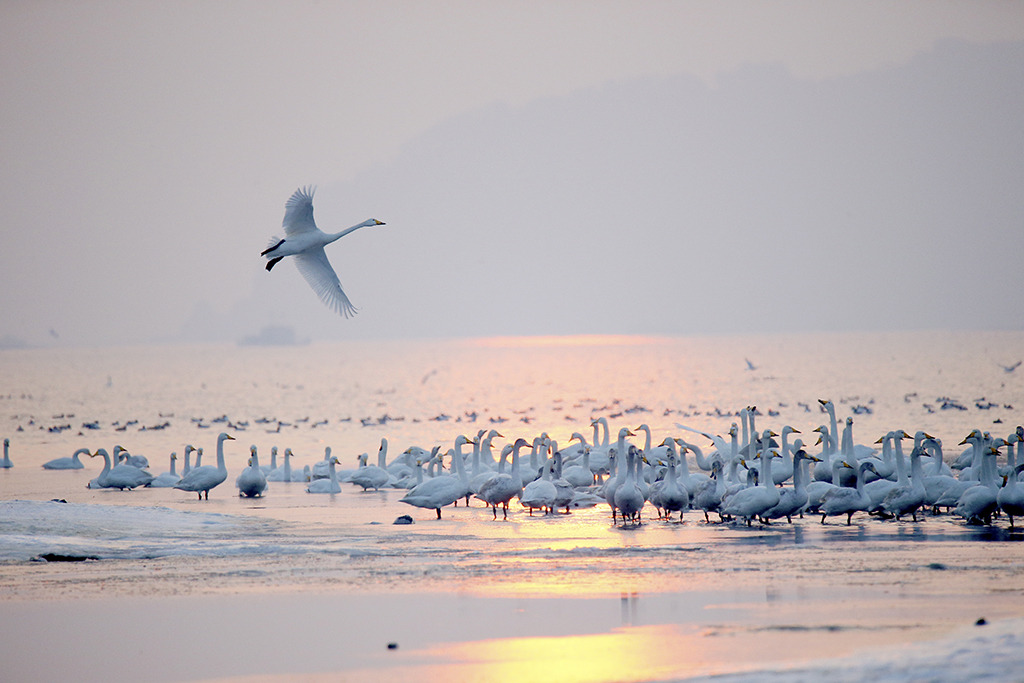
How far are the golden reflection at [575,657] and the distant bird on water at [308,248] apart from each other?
9995 millimetres

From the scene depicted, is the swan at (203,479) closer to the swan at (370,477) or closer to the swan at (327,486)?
the swan at (327,486)

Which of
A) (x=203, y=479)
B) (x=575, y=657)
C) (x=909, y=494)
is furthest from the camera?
(x=203, y=479)

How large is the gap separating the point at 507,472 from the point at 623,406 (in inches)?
1353

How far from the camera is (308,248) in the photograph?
2092 cm

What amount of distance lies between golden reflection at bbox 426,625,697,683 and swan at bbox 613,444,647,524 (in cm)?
701

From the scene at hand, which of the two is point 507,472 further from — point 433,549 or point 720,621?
point 720,621

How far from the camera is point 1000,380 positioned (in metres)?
71.4

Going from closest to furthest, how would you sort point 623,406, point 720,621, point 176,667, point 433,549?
point 176,667
point 720,621
point 433,549
point 623,406

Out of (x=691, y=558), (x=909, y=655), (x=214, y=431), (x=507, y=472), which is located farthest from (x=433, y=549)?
(x=214, y=431)

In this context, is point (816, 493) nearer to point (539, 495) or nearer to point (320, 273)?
point (539, 495)

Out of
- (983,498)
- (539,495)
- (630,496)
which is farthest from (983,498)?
(539,495)

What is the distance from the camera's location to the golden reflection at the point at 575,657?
31.2 feet

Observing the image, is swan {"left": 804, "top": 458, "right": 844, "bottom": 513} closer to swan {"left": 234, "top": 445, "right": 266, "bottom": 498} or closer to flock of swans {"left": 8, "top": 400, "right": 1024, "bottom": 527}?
flock of swans {"left": 8, "top": 400, "right": 1024, "bottom": 527}

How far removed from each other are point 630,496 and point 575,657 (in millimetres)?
7982
